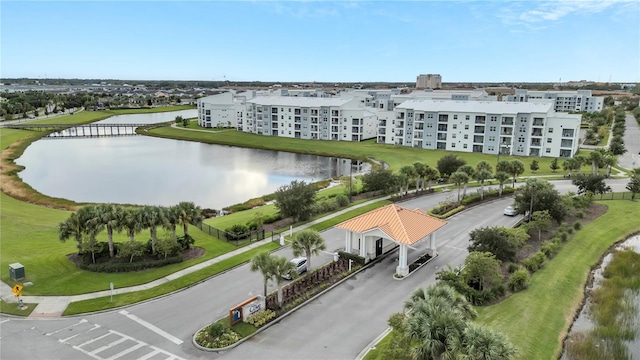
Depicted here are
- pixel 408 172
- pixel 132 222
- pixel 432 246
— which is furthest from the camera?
pixel 408 172

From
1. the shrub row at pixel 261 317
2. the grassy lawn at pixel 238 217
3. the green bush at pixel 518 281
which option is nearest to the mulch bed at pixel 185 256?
the grassy lawn at pixel 238 217

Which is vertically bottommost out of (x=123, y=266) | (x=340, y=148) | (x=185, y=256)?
(x=185, y=256)

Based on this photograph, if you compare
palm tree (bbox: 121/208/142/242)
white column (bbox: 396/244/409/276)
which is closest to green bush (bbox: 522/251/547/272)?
white column (bbox: 396/244/409/276)

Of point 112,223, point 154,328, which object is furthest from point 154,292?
point 112,223

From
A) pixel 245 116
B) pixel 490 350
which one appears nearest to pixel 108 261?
pixel 490 350

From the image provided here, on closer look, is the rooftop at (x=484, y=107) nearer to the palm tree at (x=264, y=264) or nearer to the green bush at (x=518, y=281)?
the green bush at (x=518, y=281)

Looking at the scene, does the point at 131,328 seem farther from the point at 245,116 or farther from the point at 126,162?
the point at 245,116

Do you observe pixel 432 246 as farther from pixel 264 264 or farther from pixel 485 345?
pixel 485 345

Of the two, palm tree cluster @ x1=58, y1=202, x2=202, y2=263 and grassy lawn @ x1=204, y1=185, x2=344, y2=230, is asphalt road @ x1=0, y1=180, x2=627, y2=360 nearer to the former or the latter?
palm tree cluster @ x1=58, y1=202, x2=202, y2=263
